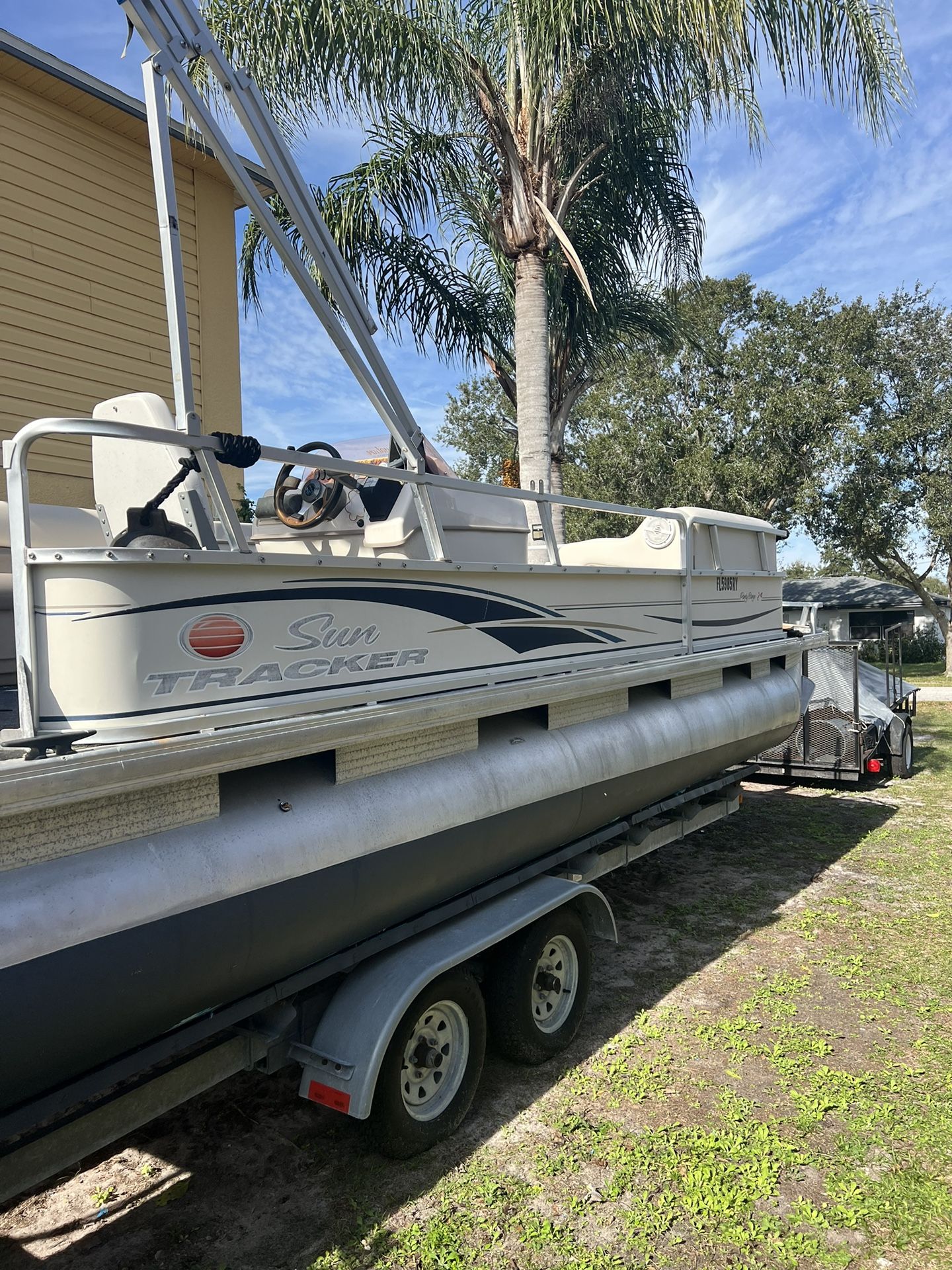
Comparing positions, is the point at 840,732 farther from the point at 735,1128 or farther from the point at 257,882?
the point at 257,882

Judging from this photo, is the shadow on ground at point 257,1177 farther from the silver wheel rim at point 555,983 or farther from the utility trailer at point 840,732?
the utility trailer at point 840,732

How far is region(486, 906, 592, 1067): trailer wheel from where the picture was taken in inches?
155

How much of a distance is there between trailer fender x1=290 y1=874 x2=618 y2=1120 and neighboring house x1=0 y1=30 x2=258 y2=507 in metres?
4.92

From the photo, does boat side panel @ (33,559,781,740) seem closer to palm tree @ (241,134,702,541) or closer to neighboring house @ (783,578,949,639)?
palm tree @ (241,134,702,541)

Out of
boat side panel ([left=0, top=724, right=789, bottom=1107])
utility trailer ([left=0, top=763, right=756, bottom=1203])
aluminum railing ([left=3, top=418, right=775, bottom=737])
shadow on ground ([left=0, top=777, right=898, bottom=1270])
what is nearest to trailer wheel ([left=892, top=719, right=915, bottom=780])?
shadow on ground ([left=0, top=777, right=898, bottom=1270])

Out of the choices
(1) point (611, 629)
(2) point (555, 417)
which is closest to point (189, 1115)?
(1) point (611, 629)

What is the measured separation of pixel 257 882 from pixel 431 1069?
1.39 meters

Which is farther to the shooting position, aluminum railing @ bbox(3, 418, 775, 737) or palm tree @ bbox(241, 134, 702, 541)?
palm tree @ bbox(241, 134, 702, 541)

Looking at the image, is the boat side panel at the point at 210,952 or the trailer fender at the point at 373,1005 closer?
the boat side panel at the point at 210,952

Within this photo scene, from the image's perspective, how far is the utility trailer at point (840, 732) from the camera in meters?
9.68

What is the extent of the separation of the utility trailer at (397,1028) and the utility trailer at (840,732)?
19.4ft

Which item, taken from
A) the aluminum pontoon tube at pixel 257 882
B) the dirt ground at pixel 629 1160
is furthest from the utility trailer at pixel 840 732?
the aluminum pontoon tube at pixel 257 882

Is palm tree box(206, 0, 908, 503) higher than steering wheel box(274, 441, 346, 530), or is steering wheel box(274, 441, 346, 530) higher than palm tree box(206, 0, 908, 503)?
palm tree box(206, 0, 908, 503)

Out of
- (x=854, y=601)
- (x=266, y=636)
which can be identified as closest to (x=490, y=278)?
(x=266, y=636)
